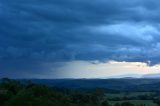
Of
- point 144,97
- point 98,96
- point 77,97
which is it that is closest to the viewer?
point 77,97

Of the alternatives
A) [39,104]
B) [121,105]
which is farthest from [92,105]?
[39,104]

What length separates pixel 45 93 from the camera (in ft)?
392

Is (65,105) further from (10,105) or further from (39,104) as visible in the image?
(10,105)

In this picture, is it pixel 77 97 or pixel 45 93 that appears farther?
pixel 77 97

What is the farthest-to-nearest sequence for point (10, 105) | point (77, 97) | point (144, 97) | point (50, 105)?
point (144, 97) < point (77, 97) < point (50, 105) < point (10, 105)

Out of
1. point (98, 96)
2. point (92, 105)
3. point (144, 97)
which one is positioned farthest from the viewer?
point (144, 97)

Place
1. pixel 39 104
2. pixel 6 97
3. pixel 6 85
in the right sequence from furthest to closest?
pixel 6 85 < pixel 6 97 < pixel 39 104

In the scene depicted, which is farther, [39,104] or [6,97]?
[6,97]

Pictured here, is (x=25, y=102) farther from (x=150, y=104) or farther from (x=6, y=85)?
(x=150, y=104)

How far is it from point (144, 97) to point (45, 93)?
8449 centimetres

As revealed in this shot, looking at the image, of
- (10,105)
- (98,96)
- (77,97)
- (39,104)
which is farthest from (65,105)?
(98,96)

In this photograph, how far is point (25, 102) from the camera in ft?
262

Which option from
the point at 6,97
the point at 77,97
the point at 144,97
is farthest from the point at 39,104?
the point at 144,97

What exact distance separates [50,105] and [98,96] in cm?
7596
